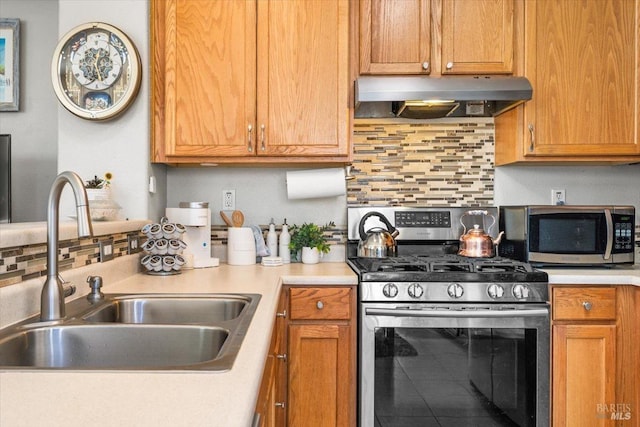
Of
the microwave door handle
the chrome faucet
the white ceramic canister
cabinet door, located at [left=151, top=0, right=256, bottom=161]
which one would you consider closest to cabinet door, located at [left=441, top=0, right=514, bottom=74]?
the microwave door handle

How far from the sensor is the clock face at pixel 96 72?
2033 millimetres

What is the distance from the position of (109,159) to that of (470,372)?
5.92 feet

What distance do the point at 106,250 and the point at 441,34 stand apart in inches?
69.6

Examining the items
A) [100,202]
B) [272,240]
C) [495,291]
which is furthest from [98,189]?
[495,291]

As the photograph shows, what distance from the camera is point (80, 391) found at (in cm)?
74

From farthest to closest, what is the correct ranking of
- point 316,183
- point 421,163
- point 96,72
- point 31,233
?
point 421,163 < point 316,183 < point 96,72 < point 31,233

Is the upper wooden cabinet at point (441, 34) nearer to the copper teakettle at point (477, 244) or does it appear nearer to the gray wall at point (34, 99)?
the copper teakettle at point (477, 244)

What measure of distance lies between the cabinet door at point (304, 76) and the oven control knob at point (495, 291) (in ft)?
→ 2.85

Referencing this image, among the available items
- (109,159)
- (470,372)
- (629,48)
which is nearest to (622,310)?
(470,372)

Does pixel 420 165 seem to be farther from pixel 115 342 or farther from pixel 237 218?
pixel 115 342

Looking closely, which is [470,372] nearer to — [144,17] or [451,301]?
[451,301]

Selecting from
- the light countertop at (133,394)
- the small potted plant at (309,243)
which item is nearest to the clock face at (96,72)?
the small potted plant at (309,243)

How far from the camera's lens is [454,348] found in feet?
6.30

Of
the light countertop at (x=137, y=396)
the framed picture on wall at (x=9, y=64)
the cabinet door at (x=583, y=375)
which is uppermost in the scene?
→ the framed picture on wall at (x=9, y=64)
